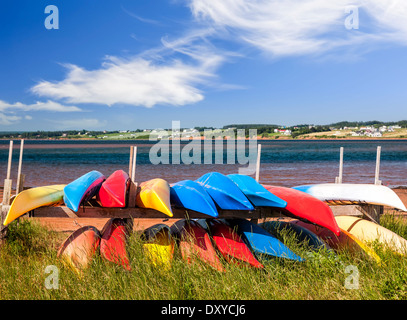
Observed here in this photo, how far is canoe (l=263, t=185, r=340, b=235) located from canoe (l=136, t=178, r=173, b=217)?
137cm

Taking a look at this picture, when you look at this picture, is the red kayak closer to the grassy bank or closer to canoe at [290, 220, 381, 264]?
the grassy bank

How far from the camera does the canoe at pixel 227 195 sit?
376cm

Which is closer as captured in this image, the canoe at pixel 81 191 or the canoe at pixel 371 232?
the canoe at pixel 81 191

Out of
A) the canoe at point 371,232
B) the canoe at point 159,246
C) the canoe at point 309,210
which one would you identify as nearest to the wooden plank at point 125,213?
the canoe at point 159,246

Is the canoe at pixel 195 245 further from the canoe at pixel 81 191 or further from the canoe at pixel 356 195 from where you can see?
the canoe at pixel 356 195

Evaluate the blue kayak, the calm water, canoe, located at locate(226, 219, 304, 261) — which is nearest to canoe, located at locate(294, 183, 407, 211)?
the blue kayak

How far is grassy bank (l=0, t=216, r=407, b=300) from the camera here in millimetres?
2943

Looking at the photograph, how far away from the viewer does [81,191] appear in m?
3.80

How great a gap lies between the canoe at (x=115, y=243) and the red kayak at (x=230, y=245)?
1.01 metres

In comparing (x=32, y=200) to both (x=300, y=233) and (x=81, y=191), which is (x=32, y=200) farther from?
(x=300, y=233)

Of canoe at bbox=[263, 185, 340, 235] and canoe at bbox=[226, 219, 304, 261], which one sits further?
canoe at bbox=[263, 185, 340, 235]

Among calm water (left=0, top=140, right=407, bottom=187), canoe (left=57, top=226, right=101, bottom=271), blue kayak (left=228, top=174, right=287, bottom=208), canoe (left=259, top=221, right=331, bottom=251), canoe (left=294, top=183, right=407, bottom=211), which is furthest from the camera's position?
calm water (left=0, top=140, right=407, bottom=187)

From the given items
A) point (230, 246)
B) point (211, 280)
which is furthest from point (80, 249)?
point (230, 246)
